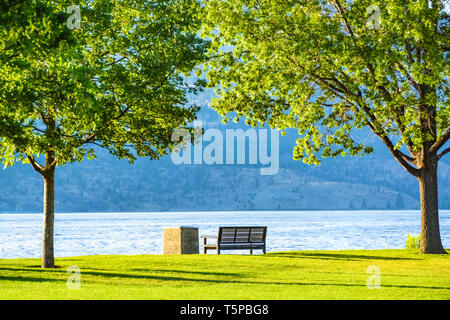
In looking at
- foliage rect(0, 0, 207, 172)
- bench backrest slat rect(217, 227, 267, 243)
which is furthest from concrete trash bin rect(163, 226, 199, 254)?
foliage rect(0, 0, 207, 172)

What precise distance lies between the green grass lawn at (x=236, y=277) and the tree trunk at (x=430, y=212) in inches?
34.3

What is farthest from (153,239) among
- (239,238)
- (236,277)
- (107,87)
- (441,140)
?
(236,277)

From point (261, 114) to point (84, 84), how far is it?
10253mm

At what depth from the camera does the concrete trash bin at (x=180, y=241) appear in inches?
965

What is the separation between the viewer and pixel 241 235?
24.4 meters

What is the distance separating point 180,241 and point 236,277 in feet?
27.3

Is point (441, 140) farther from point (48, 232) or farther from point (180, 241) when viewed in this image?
point (48, 232)

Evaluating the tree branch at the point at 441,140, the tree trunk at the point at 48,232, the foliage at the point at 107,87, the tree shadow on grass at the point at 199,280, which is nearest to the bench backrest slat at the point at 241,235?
the foliage at the point at 107,87

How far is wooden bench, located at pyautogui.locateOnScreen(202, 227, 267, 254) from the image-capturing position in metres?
24.1

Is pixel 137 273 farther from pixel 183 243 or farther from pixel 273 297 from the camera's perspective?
pixel 183 243

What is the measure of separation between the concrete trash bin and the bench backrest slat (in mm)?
1318

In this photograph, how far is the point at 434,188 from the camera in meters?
24.4
